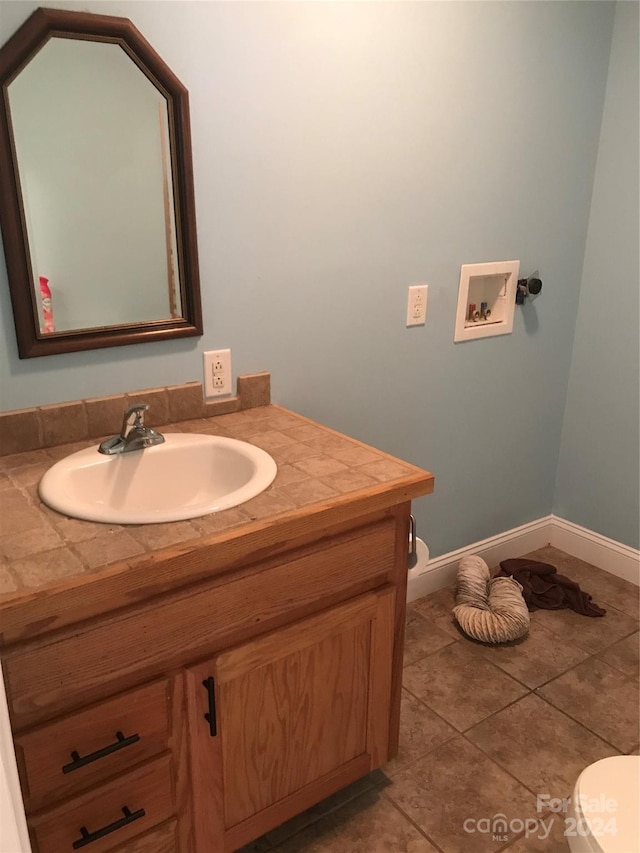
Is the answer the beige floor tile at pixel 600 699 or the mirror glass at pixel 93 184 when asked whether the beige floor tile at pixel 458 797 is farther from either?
the mirror glass at pixel 93 184

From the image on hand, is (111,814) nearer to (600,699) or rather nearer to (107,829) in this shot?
(107,829)

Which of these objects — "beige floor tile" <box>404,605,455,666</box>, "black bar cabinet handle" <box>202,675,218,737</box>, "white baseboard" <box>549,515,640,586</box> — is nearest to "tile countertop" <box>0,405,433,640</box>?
"black bar cabinet handle" <box>202,675,218,737</box>

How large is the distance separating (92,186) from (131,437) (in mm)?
546

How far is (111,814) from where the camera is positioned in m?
1.17

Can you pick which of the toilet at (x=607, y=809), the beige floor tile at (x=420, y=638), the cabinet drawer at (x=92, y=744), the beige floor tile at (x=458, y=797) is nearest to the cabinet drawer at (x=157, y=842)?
the cabinet drawer at (x=92, y=744)

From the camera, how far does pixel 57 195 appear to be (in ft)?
4.59

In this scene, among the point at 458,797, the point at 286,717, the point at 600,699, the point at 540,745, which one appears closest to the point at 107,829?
the point at 286,717

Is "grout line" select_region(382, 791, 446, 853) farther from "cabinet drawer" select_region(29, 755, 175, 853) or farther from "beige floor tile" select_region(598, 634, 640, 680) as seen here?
"beige floor tile" select_region(598, 634, 640, 680)

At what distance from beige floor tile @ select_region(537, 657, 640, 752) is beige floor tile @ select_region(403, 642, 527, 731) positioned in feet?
0.40

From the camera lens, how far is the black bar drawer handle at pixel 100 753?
3.54ft

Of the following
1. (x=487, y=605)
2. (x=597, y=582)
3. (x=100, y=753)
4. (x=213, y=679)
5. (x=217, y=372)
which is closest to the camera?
(x=100, y=753)

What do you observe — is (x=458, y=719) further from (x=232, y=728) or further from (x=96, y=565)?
(x=96, y=565)

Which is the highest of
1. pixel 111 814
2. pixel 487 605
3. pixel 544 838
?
pixel 111 814

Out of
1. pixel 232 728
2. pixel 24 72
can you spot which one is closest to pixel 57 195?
pixel 24 72
